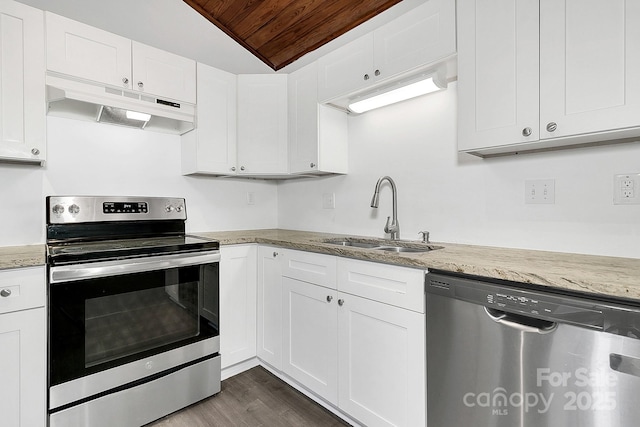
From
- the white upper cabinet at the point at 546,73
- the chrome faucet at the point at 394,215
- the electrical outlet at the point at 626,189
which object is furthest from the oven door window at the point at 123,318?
the electrical outlet at the point at 626,189

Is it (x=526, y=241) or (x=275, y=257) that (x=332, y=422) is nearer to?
(x=275, y=257)

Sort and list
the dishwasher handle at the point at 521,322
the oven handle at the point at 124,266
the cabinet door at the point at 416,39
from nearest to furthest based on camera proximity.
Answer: the dishwasher handle at the point at 521,322, the oven handle at the point at 124,266, the cabinet door at the point at 416,39

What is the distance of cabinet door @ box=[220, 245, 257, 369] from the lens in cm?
205

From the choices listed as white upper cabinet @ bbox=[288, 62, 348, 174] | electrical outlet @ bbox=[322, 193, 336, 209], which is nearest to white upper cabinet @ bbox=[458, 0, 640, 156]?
white upper cabinet @ bbox=[288, 62, 348, 174]

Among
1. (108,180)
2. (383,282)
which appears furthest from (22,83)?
(383,282)

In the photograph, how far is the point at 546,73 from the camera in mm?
1213

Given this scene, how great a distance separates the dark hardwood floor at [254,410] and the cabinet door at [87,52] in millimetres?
1941

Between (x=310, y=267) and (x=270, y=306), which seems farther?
(x=270, y=306)

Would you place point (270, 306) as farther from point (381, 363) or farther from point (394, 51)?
point (394, 51)

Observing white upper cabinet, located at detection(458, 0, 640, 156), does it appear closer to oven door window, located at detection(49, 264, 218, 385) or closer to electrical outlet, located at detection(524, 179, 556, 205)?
electrical outlet, located at detection(524, 179, 556, 205)

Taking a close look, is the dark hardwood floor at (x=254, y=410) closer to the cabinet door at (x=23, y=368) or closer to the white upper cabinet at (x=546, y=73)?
the cabinet door at (x=23, y=368)

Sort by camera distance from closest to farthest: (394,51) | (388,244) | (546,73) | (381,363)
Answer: (546,73) → (381,363) → (394,51) → (388,244)

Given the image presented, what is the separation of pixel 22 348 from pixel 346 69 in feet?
7.07

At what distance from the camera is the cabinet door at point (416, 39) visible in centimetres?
150
